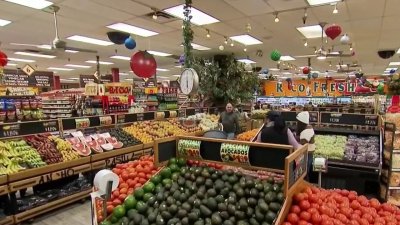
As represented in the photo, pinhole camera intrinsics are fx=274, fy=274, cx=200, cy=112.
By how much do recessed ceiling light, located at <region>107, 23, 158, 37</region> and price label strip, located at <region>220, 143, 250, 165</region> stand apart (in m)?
5.18

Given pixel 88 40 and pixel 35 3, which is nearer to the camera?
pixel 35 3

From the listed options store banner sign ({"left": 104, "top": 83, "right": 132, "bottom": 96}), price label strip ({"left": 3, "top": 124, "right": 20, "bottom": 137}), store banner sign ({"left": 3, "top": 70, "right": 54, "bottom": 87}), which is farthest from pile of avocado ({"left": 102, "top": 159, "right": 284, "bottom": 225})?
store banner sign ({"left": 3, "top": 70, "right": 54, "bottom": 87})

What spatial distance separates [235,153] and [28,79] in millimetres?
9661

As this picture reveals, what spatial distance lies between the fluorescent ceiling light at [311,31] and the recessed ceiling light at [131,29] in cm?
397

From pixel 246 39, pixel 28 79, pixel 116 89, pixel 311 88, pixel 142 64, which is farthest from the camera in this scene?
pixel 311 88

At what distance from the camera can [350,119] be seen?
220 inches

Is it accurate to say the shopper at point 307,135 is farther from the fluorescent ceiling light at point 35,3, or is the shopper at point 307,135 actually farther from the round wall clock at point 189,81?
the fluorescent ceiling light at point 35,3

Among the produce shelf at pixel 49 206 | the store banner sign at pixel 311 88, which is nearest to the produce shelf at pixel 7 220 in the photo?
the produce shelf at pixel 49 206

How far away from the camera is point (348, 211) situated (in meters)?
2.04

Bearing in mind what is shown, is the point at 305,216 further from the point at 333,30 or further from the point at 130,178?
the point at 333,30

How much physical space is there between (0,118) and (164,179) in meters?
7.10

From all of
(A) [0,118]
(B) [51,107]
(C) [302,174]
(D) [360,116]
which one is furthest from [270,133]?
(B) [51,107]

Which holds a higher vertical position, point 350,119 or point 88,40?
point 88,40

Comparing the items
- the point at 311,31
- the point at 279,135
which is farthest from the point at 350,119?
the point at 311,31
